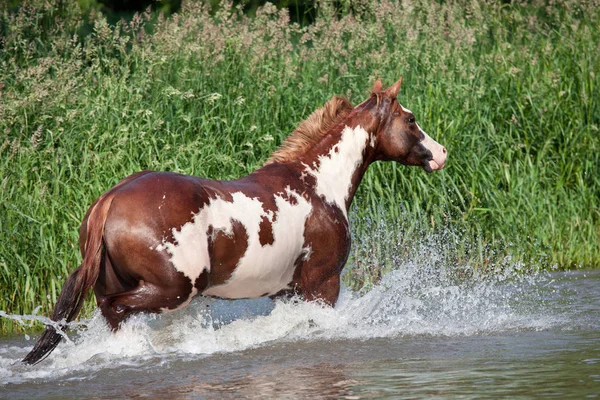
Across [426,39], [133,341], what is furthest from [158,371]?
[426,39]

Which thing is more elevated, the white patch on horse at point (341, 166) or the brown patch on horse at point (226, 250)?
the white patch on horse at point (341, 166)

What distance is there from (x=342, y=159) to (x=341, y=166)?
48mm

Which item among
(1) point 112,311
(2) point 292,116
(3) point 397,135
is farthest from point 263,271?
(2) point 292,116

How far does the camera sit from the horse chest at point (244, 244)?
5.62m

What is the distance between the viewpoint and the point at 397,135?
6.91 m

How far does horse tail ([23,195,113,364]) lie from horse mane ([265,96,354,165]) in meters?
1.52

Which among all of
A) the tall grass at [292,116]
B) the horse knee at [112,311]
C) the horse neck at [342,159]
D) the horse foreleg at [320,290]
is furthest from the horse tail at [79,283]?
the tall grass at [292,116]

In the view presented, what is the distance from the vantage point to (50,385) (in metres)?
5.15

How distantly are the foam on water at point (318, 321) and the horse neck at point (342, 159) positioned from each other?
685 mm

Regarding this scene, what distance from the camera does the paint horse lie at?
18.1ft

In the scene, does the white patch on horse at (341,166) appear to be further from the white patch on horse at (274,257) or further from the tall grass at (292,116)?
the tall grass at (292,116)

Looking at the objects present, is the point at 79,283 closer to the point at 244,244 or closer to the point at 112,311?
the point at 112,311

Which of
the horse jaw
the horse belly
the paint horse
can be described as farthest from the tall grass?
the horse belly

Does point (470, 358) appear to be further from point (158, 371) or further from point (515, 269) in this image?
point (515, 269)
